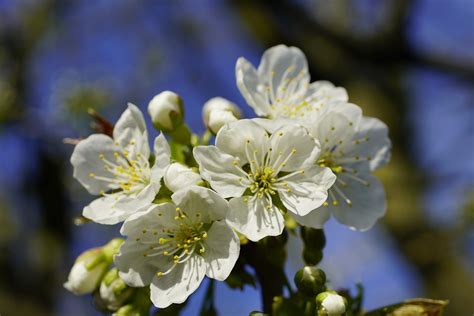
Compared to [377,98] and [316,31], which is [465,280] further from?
[316,31]

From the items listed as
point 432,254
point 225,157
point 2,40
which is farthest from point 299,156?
point 2,40

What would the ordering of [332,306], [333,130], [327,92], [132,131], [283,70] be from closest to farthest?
[332,306] → [333,130] → [132,131] → [327,92] → [283,70]

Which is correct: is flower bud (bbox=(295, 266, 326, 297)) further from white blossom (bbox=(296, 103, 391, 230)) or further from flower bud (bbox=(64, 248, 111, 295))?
flower bud (bbox=(64, 248, 111, 295))

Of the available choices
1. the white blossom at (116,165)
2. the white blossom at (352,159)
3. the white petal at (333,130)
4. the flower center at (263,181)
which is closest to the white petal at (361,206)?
the white blossom at (352,159)

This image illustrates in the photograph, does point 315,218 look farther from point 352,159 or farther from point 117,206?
point 117,206

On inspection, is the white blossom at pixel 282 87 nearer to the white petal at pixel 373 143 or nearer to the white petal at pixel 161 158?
the white petal at pixel 373 143

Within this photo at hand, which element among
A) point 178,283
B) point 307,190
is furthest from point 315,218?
point 178,283
